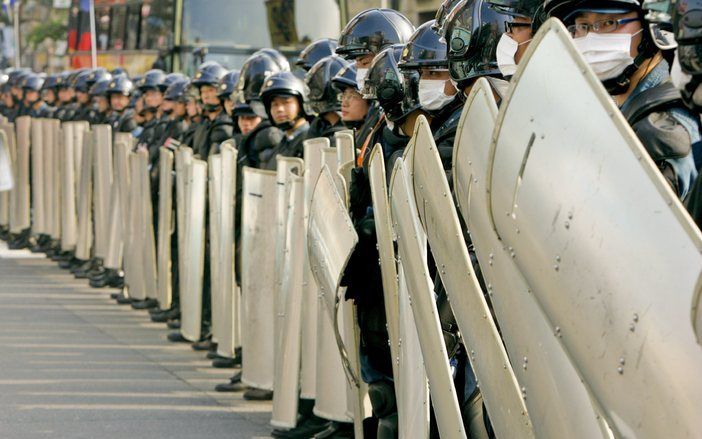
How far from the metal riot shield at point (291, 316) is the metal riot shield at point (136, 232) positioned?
205 inches

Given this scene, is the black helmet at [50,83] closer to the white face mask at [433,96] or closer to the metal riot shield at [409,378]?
the white face mask at [433,96]

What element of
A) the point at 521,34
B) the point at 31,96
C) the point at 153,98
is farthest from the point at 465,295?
the point at 31,96

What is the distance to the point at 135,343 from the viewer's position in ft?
35.0

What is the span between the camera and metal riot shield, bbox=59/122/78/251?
15.5m

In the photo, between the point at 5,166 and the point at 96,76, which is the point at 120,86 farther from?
the point at 5,166

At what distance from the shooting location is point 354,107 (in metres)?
6.95

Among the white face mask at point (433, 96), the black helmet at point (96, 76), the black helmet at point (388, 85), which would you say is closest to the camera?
the white face mask at point (433, 96)

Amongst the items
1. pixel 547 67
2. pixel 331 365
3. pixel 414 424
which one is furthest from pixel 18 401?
pixel 547 67

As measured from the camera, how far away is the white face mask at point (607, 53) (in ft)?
11.9

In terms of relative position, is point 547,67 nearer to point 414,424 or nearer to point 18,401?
point 414,424

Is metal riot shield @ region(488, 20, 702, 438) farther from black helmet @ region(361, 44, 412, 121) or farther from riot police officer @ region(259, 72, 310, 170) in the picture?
riot police officer @ region(259, 72, 310, 170)

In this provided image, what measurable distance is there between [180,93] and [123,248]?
4.80ft

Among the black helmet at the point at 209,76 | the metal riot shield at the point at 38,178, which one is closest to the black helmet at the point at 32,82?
the metal riot shield at the point at 38,178

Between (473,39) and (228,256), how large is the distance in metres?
4.15
